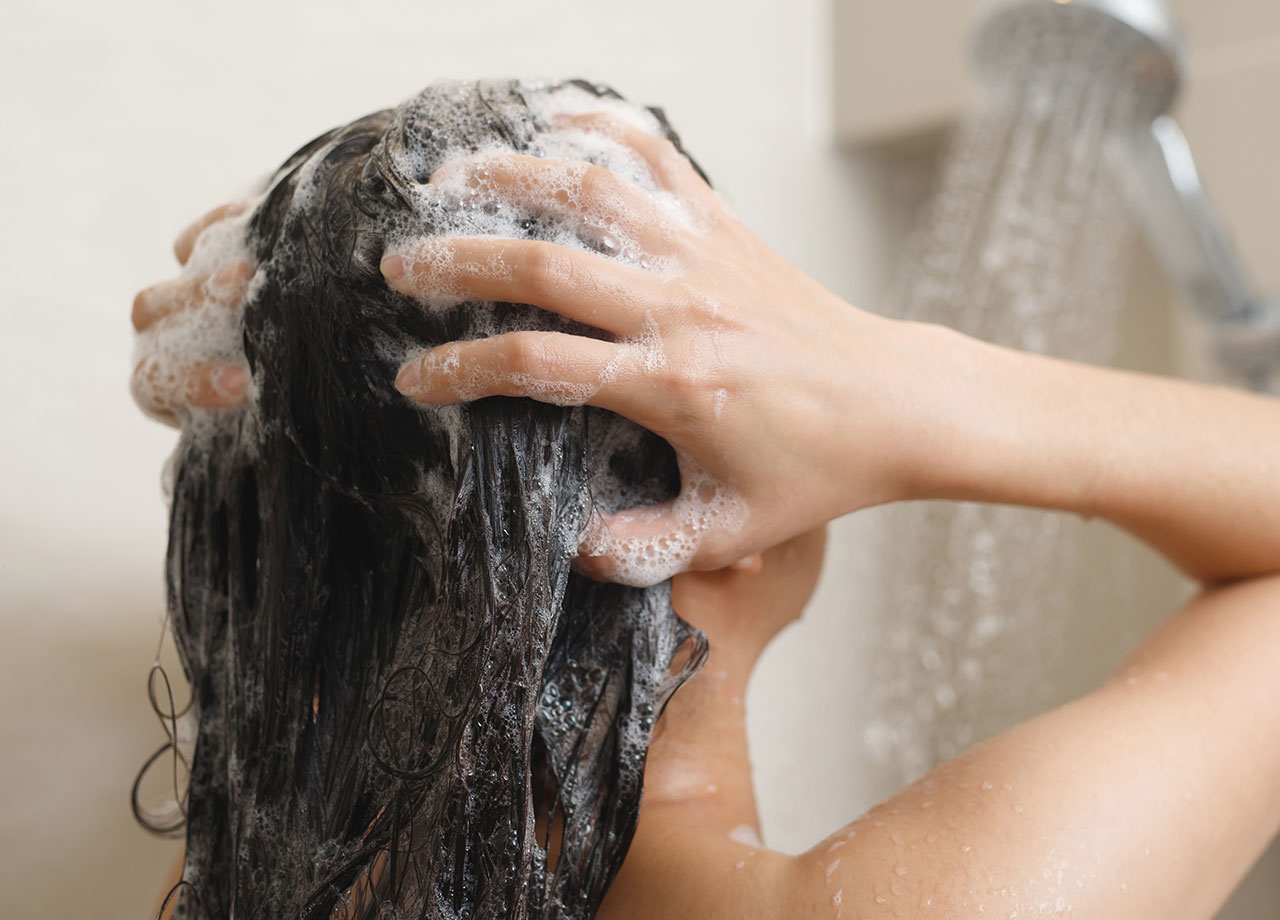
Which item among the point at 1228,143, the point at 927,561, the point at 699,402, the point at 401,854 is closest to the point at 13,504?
the point at 401,854

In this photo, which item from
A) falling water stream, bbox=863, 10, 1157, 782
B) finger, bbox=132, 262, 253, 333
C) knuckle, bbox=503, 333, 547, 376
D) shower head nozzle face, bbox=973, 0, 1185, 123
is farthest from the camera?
falling water stream, bbox=863, 10, 1157, 782

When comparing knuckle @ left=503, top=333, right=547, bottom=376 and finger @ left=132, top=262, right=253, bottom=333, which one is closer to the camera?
knuckle @ left=503, top=333, right=547, bottom=376

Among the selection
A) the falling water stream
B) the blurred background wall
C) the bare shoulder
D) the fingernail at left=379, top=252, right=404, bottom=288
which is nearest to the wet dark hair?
→ the fingernail at left=379, top=252, right=404, bottom=288

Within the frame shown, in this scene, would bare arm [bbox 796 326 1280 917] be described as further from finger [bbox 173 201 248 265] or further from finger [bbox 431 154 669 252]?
finger [bbox 173 201 248 265]

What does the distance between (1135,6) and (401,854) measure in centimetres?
98

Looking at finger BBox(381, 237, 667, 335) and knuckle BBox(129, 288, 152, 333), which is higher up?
finger BBox(381, 237, 667, 335)

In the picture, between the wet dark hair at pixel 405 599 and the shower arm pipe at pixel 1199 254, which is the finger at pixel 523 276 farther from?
the shower arm pipe at pixel 1199 254

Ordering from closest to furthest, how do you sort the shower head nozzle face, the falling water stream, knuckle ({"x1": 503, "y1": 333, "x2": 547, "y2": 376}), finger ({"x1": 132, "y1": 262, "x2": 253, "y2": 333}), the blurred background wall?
1. knuckle ({"x1": 503, "y1": 333, "x2": 547, "y2": 376})
2. finger ({"x1": 132, "y1": 262, "x2": 253, "y2": 333})
3. the blurred background wall
4. the shower head nozzle face
5. the falling water stream

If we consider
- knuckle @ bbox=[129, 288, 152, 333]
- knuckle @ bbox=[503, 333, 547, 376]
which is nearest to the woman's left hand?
knuckle @ bbox=[503, 333, 547, 376]

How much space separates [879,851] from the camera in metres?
0.50

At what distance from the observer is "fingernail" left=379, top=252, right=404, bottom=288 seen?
1.57 ft

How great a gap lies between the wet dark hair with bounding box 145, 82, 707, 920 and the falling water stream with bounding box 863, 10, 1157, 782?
A: 113cm

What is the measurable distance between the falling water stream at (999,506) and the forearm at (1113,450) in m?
0.78

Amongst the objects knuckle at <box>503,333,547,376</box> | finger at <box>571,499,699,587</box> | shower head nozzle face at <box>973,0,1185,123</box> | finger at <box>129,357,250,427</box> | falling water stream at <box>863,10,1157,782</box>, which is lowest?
falling water stream at <box>863,10,1157,782</box>
